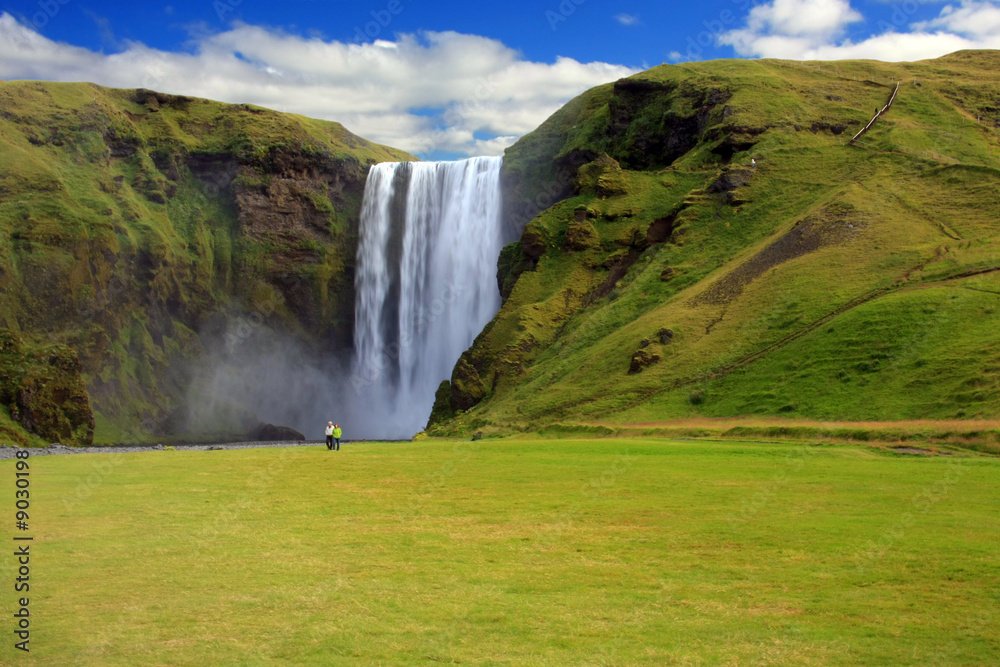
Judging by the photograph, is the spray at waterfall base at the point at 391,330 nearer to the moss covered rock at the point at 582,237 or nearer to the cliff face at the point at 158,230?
the cliff face at the point at 158,230

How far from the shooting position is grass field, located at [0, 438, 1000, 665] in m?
9.98

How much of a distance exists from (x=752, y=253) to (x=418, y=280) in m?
39.1

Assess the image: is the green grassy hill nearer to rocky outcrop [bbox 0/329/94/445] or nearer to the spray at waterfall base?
the spray at waterfall base

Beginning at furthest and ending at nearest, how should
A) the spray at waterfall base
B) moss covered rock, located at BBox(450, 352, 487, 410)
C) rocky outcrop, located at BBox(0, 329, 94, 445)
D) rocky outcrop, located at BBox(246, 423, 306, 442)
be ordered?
the spray at waterfall base → rocky outcrop, located at BBox(246, 423, 306, 442) → moss covered rock, located at BBox(450, 352, 487, 410) → rocky outcrop, located at BBox(0, 329, 94, 445)

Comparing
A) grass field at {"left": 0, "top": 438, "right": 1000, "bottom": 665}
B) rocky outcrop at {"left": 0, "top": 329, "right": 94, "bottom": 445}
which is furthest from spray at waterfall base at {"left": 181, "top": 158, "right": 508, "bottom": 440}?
grass field at {"left": 0, "top": 438, "right": 1000, "bottom": 665}

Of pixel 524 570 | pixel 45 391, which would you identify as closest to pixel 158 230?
pixel 45 391

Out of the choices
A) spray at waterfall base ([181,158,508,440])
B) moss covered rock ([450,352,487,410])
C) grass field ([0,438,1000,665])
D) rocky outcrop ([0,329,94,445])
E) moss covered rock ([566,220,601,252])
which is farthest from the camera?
spray at waterfall base ([181,158,508,440])

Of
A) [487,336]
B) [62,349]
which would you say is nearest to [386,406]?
[487,336]

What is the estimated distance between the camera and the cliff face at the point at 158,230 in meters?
75.7

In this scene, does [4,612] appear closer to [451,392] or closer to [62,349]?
[451,392]

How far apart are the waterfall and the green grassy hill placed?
18.1ft

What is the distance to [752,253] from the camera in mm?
57219

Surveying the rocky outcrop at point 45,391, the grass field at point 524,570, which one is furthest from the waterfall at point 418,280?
the grass field at point 524,570

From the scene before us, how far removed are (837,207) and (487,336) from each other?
87.8 ft
